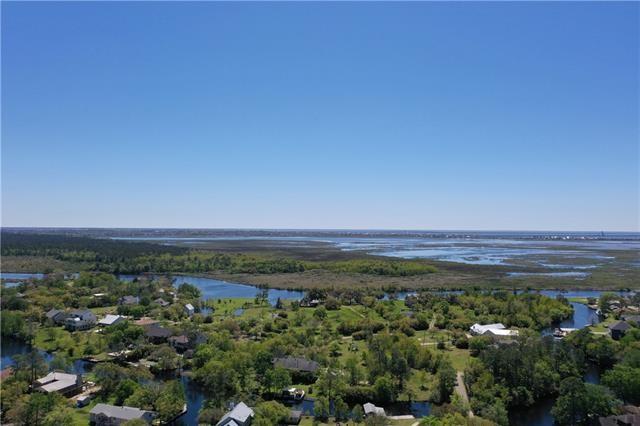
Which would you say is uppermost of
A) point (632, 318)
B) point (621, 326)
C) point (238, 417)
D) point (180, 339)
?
point (621, 326)

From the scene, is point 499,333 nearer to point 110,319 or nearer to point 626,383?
point 626,383

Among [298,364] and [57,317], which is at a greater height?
[298,364]

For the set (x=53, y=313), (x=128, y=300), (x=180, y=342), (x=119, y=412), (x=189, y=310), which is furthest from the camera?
(x=128, y=300)

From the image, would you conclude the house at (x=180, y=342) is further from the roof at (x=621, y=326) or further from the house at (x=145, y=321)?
the roof at (x=621, y=326)

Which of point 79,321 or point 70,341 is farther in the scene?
point 79,321

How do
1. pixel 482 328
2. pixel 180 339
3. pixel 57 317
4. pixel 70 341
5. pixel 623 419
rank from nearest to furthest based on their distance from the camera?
pixel 623 419, pixel 180 339, pixel 70 341, pixel 482 328, pixel 57 317

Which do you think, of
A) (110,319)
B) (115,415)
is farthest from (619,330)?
(110,319)
